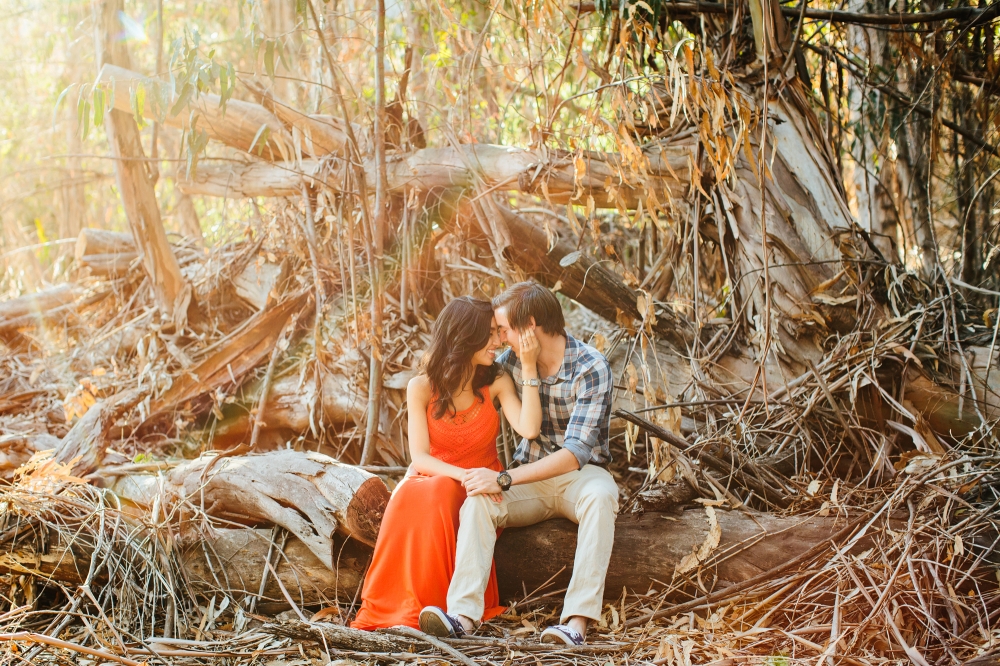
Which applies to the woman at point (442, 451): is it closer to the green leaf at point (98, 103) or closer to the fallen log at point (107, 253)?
the green leaf at point (98, 103)

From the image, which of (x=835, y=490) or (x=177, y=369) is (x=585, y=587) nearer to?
(x=835, y=490)

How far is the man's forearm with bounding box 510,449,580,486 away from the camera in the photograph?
2947 millimetres

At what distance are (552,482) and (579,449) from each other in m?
0.20

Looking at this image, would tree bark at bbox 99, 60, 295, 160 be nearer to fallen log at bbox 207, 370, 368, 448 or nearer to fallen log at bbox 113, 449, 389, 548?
fallen log at bbox 207, 370, 368, 448

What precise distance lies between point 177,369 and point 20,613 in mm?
2206

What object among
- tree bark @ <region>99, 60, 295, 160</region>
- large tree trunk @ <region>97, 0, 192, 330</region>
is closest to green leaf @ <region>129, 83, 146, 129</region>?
tree bark @ <region>99, 60, 295, 160</region>

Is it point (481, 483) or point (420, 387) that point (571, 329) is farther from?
point (481, 483)

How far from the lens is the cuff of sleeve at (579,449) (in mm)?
2986

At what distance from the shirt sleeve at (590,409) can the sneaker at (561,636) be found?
0.66 meters

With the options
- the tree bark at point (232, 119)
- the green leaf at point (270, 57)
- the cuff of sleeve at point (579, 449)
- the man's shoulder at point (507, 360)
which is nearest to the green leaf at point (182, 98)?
the green leaf at point (270, 57)

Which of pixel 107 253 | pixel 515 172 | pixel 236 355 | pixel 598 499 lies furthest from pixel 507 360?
pixel 107 253

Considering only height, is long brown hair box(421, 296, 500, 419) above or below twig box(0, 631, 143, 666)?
above

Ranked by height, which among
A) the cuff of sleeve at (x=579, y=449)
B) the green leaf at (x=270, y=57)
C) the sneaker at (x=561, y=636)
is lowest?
the sneaker at (x=561, y=636)

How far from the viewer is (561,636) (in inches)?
102
